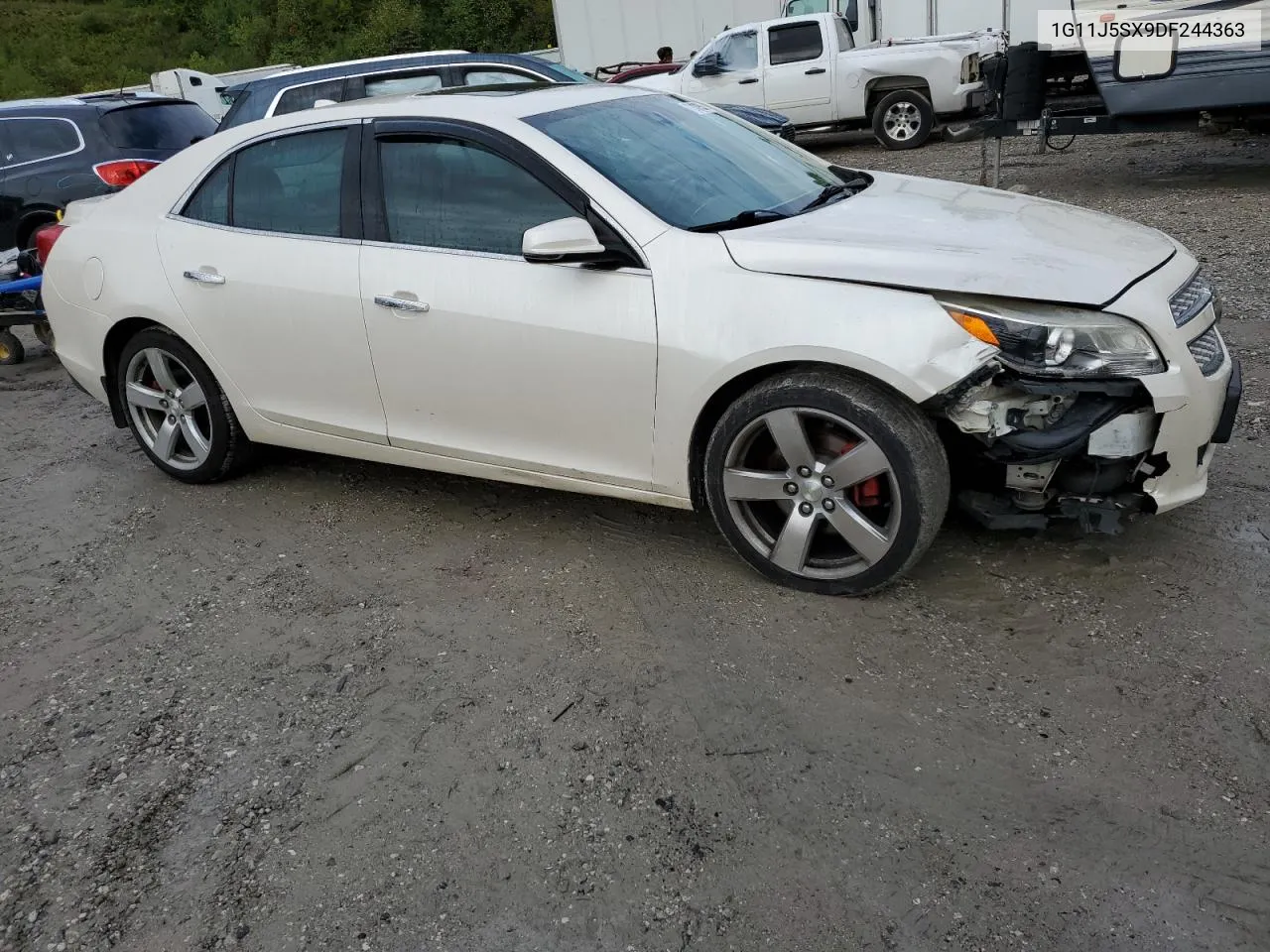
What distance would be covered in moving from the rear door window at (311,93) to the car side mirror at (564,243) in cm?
676

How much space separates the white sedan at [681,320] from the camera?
323 centimetres

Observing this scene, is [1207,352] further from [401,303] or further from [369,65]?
[369,65]

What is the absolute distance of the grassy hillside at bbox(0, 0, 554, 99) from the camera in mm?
39094

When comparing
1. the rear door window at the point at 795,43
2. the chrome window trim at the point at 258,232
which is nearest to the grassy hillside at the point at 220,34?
the rear door window at the point at 795,43

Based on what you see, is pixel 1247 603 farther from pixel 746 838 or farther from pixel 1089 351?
pixel 746 838

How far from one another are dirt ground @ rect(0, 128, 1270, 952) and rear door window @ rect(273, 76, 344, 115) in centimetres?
594

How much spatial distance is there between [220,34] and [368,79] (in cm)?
3945

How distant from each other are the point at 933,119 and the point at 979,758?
1345 centimetres

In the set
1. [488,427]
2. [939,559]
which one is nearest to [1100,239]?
[939,559]

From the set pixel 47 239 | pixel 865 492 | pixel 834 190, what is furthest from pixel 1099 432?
pixel 47 239

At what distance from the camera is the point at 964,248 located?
11.1 feet

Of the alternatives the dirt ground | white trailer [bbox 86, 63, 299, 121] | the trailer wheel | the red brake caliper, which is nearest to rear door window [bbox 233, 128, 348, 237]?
the dirt ground

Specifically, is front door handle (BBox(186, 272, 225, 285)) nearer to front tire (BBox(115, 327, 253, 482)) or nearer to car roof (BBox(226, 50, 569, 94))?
front tire (BBox(115, 327, 253, 482))

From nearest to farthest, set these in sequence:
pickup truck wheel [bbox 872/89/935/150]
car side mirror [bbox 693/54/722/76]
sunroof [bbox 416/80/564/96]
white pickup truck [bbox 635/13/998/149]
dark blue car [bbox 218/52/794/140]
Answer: sunroof [bbox 416/80/564/96]
dark blue car [bbox 218/52/794/140]
white pickup truck [bbox 635/13/998/149]
pickup truck wheel [bbox 872/89/935/150]
car side mirror [bbox 693/54/722/76]
